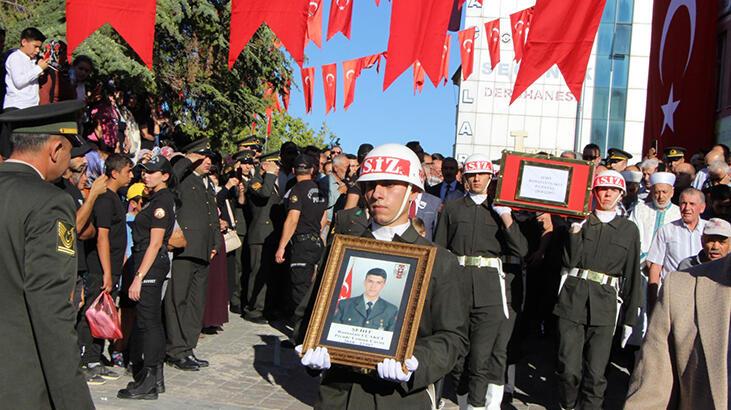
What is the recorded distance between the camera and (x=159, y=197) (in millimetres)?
Answer: 8000

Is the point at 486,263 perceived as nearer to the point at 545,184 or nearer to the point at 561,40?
the point at 545,184

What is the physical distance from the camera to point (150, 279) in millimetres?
7895

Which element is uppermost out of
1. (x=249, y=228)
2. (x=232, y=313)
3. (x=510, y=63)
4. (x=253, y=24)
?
(x=510, y=63)

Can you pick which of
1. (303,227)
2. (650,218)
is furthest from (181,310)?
(650,218)

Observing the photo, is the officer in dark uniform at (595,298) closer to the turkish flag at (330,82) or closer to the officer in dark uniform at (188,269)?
the officer in dark uniform at (188,269)

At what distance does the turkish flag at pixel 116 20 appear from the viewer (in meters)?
9.13

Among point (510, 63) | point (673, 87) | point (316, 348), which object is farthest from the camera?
point (510, 63)

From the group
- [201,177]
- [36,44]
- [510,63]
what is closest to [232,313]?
[201,177]

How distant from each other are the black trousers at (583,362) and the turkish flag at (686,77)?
28.9 ft

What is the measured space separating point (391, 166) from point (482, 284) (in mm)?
4139

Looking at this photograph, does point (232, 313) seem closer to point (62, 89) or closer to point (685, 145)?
point (62, 89)

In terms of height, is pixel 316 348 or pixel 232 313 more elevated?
pixel 316 348

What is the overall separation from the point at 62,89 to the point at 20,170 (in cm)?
797

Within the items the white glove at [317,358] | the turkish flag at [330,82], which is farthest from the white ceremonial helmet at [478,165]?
the turkish flag at [330,82]
